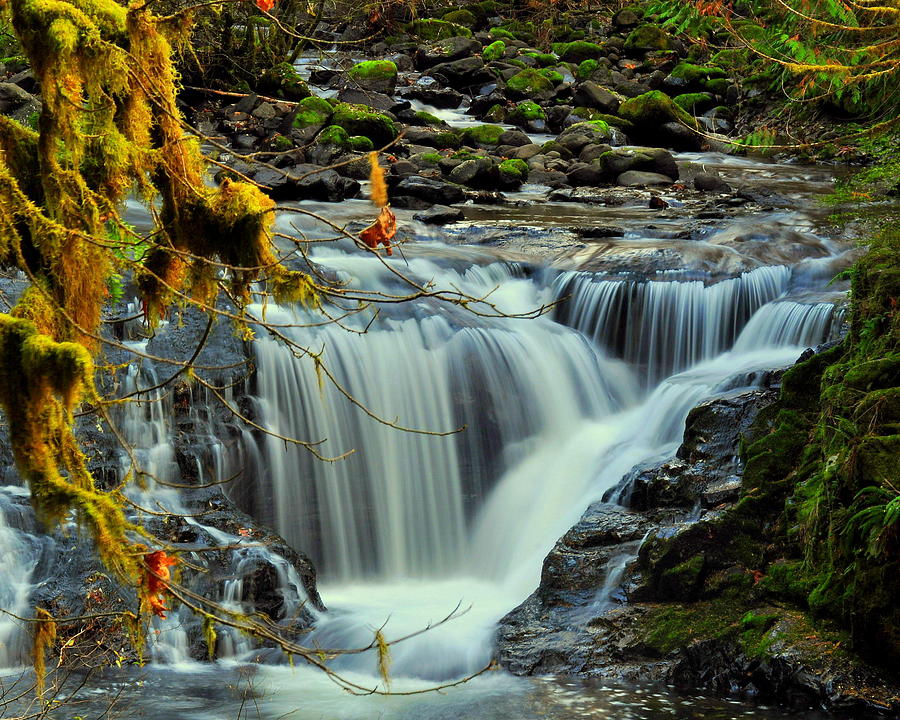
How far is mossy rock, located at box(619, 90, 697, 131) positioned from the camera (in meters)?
21.0

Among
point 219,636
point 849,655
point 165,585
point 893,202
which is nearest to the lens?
point 165,585

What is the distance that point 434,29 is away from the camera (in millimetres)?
29359

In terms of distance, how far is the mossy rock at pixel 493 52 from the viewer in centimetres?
2730

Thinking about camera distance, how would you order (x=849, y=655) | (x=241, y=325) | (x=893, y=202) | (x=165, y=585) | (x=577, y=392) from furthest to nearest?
(x=893, y=202)
(x=577, y=392)
(x=849, y=655)
(x=241, y=325)
(x=165, y=585)

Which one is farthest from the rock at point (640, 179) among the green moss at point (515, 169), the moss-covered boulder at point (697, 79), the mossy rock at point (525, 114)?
the moss-covered boulder at point (697, 79)

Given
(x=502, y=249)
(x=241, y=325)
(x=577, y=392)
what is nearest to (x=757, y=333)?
(x=577, y=392)

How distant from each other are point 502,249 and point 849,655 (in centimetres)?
769

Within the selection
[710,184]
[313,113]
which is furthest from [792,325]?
[313,113]

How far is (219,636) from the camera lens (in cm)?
645

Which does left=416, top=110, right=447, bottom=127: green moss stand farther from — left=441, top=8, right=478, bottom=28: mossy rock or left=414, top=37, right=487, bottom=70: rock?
left=441, top=8, right=478, bottom=28: mossy rock

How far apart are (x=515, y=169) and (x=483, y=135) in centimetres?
339

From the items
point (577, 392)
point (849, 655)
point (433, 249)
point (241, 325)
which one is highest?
point (433, 249)

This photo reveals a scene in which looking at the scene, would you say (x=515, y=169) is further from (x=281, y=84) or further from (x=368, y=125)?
(x=281, y=84)

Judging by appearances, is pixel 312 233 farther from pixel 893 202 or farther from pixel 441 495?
pixel 893 202
